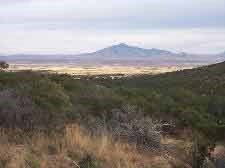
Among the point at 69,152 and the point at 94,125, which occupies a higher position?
the point at 94,125

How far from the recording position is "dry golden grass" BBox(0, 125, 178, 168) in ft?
29.1

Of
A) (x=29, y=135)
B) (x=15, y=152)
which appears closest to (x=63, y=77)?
(x=29, y=135)

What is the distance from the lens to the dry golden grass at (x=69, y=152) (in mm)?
8875

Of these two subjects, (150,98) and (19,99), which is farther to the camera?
(150,98)

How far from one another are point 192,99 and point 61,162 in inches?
514

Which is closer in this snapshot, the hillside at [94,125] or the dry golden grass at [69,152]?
the dry golden grass at [69,152]

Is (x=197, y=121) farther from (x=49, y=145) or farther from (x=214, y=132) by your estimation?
(x=49, y=145)

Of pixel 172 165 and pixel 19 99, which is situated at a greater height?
pixel 19 99

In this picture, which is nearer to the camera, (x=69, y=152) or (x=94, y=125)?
(x=69, y=152)

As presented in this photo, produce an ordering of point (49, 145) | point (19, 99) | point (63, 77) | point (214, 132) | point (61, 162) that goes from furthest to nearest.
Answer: point (63, 77) → point (214, 132) → point (19, 99) → point (49, 145) → point (61, 162)

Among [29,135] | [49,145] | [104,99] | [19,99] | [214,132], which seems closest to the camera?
[49,145]

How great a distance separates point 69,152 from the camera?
31.8 feet

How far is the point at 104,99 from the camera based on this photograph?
15906 millimetres

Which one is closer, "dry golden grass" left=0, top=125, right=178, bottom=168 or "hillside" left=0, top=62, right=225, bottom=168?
"dry golden grass" left=0, top=125, right=178, bottom=168
